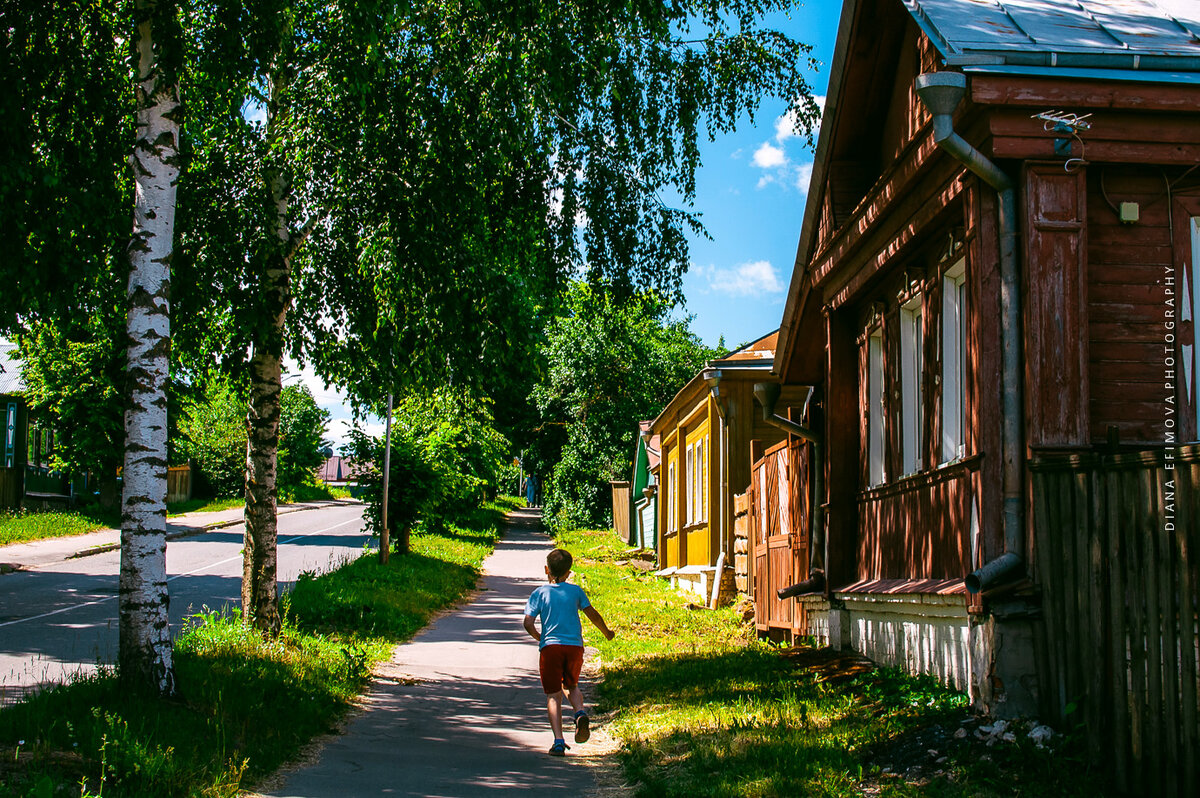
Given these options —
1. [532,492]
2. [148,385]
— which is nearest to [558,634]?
[148,385]

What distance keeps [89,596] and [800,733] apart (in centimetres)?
1319

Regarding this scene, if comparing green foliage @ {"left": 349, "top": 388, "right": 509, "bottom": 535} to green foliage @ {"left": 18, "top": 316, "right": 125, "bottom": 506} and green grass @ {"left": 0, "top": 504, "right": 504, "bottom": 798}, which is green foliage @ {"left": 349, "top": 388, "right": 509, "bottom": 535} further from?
green foliage @ {"left": 18, "top": 316, "right": 125, "bottom": 506}

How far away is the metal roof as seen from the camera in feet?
21.0

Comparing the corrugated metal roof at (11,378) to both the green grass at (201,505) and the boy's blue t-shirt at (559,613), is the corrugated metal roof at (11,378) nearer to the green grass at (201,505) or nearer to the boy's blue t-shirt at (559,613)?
the green grass at (201,505)

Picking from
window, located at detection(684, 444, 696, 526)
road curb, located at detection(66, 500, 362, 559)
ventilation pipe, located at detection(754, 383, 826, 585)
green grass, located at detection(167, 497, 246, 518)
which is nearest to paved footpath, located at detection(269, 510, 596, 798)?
ventilation pipe, located at detection(754, 383, 826, 585)

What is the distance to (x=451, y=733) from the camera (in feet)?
25.8

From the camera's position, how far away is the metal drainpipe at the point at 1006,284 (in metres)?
6.38

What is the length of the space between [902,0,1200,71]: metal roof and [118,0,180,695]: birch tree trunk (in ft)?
17.3

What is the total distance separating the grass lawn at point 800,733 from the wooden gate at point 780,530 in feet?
3.18

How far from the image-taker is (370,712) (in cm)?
854

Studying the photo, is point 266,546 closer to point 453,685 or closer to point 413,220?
point 453,685

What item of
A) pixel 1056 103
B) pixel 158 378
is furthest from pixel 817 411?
pixel 158 378

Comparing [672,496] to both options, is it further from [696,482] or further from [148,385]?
[148,385]

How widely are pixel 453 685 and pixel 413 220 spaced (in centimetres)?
444
